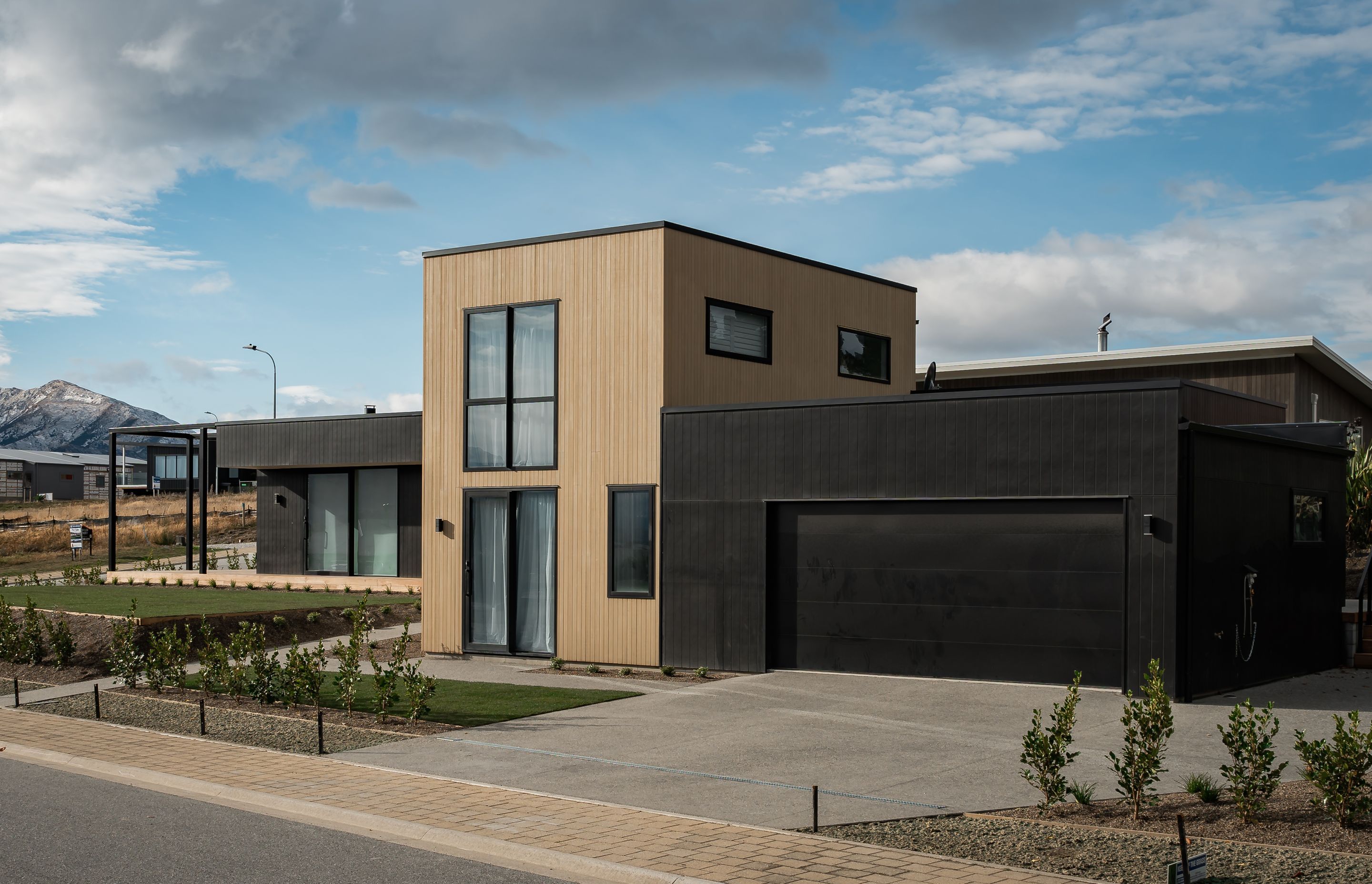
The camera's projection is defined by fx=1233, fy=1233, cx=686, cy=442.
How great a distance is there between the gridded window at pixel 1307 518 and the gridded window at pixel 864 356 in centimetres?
754

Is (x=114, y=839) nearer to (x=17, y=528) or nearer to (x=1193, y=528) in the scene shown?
(x=1193, y=528)

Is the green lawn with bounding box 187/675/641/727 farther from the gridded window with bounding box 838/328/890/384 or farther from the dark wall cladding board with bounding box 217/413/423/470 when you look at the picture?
the dark wall cladding board with bounding box 217/413/423/470

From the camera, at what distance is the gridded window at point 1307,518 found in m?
16.5

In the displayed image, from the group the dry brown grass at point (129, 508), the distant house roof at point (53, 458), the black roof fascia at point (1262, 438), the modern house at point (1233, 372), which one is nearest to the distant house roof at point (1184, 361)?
the modern house at point (1233, 372)

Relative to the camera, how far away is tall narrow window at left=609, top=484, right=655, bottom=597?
1759 centimetres

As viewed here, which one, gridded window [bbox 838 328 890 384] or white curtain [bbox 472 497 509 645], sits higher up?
gridded window [bbox 838 328 890 384]

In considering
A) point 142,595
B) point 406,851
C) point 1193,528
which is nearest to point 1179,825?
point 406,851

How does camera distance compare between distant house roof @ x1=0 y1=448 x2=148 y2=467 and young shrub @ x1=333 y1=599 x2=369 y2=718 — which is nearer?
young shrub @ x1=333 y1=599 x2=369 y2=718

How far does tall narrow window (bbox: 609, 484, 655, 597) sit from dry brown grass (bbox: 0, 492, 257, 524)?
45.0m

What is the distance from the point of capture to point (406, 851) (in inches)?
322

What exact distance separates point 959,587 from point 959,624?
0.45 metres

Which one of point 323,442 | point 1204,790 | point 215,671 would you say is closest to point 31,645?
point 215,671

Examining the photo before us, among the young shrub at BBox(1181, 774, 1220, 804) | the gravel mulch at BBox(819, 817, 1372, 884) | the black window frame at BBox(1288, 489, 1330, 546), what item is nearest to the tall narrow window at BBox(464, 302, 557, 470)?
the black window frame at BBox(1288, 489, 1330, 546)

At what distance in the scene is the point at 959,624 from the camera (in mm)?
15250
